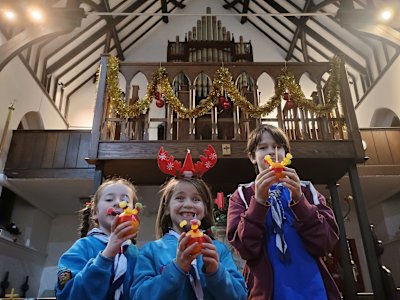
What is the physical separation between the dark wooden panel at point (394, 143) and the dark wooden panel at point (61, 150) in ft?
22.9

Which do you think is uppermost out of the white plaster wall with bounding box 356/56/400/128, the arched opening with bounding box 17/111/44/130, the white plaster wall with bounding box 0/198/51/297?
the white plaster wall with bounding box 356/56/400/128

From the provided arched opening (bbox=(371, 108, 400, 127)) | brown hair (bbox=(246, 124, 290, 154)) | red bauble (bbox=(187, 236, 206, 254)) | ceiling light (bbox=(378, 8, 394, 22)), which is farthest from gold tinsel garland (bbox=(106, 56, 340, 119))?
arched opening (bbox=(371, 108, 400, 127))

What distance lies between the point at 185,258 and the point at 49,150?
6603 millimetres

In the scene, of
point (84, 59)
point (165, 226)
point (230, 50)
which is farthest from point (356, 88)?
point (165, 226)

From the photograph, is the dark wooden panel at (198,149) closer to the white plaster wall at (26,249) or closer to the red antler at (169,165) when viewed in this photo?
the red antler at (169,165)

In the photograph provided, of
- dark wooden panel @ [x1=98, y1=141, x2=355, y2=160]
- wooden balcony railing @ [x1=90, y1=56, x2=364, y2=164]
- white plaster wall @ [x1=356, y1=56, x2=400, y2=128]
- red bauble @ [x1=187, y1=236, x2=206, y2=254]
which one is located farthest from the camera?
white plaster wall @ [x1=356, y1=56, x2=400, y2=128]

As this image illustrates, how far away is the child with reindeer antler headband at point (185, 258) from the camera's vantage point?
3.19 ft

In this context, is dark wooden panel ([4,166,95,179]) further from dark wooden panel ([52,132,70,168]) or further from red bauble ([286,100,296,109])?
red bauble ([286,100,296,109])

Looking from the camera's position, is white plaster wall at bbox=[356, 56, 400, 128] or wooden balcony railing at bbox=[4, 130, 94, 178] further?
white plaster wall at bbox=[356, 56, 400, 128]

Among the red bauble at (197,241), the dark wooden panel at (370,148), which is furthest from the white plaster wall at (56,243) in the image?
the red bauble at (197,241)

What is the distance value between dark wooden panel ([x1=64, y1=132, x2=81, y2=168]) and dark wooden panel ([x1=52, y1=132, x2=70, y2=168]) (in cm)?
6

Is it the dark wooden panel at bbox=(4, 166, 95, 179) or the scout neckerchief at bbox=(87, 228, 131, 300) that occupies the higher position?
the dark wooden panel at bbox=(4, 166, 95, 179)

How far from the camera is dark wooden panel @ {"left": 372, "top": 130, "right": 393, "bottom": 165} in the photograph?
6617mm

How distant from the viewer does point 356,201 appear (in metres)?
3.92
